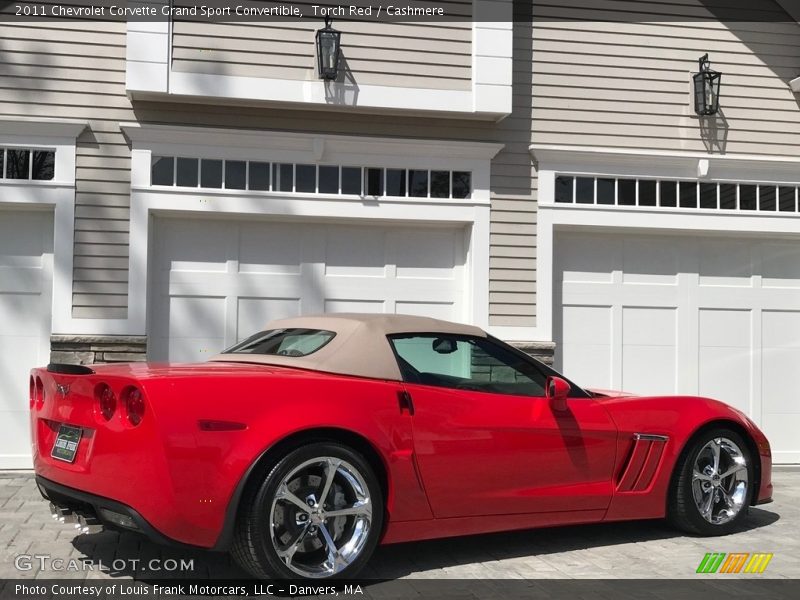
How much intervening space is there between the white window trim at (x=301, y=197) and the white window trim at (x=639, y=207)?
0.55m

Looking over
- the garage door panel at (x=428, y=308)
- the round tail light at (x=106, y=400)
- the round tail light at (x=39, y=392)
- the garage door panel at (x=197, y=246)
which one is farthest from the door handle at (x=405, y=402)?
the garage door panel at (x=197, y=246)

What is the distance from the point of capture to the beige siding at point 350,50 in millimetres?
8234

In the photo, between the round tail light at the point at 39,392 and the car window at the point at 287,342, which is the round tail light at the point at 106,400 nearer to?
the round tail light at the point at 39,392

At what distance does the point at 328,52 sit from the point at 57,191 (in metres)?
2.57

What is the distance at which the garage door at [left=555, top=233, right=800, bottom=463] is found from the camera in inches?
362

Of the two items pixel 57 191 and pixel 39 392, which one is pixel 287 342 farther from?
pixel 57 191

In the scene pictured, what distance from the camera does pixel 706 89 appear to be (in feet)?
30.2

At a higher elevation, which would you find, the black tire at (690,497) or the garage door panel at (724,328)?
the garage door panel at (724,328)

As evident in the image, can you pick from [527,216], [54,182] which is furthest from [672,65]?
[54,182]

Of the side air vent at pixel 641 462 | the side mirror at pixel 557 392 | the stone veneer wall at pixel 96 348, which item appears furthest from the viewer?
the stone veneer wall at pixel 96 348

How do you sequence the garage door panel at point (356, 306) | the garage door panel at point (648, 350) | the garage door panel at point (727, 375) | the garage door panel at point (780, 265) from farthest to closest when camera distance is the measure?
the garage door panel at point (780, 265)
the garage door panel at point (727, 375)
the garage door panel at point (648, 350)
the garage door panel at point (356, 306)

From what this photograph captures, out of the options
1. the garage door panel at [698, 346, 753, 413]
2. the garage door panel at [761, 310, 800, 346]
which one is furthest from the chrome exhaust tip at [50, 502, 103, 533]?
the garage door panel at [761, 310, 800, 346]

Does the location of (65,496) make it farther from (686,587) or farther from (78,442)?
(686,587)

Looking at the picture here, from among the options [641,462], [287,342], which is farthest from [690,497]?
[287,342]
